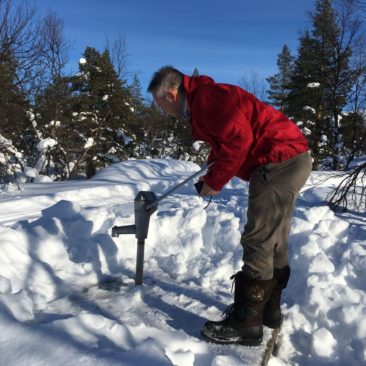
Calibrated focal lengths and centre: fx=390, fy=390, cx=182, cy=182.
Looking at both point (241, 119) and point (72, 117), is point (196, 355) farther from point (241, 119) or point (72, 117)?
point (72, 117)

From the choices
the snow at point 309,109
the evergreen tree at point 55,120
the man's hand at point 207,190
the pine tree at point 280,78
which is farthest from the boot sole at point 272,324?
the pine tree at point 280,78

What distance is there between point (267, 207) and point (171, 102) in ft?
2.65

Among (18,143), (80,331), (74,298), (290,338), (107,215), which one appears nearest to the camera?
(80,331)

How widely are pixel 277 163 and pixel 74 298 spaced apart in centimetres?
167

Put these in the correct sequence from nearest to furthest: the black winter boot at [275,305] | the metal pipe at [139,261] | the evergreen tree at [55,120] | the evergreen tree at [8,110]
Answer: the black winter boot at [275,305], the metal pipe at [139,261], the evergreen tree at [8,110], the evergreen tree at [55,120]

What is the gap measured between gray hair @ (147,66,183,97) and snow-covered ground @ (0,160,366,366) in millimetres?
1311

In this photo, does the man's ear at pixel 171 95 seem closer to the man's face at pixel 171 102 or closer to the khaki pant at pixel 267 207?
the man's face at pixel 171 102

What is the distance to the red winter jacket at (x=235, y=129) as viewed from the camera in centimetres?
202

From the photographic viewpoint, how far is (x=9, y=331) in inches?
74.9

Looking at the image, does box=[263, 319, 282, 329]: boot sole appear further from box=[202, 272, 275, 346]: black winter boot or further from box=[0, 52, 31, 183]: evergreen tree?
box=[0, 52, 31, 183]: evergreen tree

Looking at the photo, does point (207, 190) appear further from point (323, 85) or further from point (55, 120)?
point (323, 85)

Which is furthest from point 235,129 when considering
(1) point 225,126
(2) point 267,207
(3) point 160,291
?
(3) point 160,291

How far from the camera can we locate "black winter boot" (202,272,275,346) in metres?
2.24

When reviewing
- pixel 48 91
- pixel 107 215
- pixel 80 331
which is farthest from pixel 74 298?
pixel 48 91
